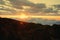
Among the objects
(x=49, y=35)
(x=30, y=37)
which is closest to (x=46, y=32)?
(x=49, y=35)

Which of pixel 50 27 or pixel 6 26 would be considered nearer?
pixel 6 26

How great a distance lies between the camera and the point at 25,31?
1076cm

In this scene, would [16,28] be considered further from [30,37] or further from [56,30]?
[56,30]

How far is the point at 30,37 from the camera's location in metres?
10.7

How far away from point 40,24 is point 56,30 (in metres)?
0.90

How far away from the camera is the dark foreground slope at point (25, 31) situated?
10234 millimetres

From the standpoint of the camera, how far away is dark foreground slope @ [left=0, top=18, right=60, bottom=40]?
33.6 ft

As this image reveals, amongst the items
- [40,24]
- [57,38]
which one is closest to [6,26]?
[40,24]

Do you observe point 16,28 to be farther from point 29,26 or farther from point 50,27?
point 50,27

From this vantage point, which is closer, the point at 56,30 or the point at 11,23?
the point at 11,23

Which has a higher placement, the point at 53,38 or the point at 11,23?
the point at 11,23

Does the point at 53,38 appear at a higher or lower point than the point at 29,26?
lower

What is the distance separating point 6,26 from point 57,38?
2.73 m

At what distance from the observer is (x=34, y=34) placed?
1095 centimetres
